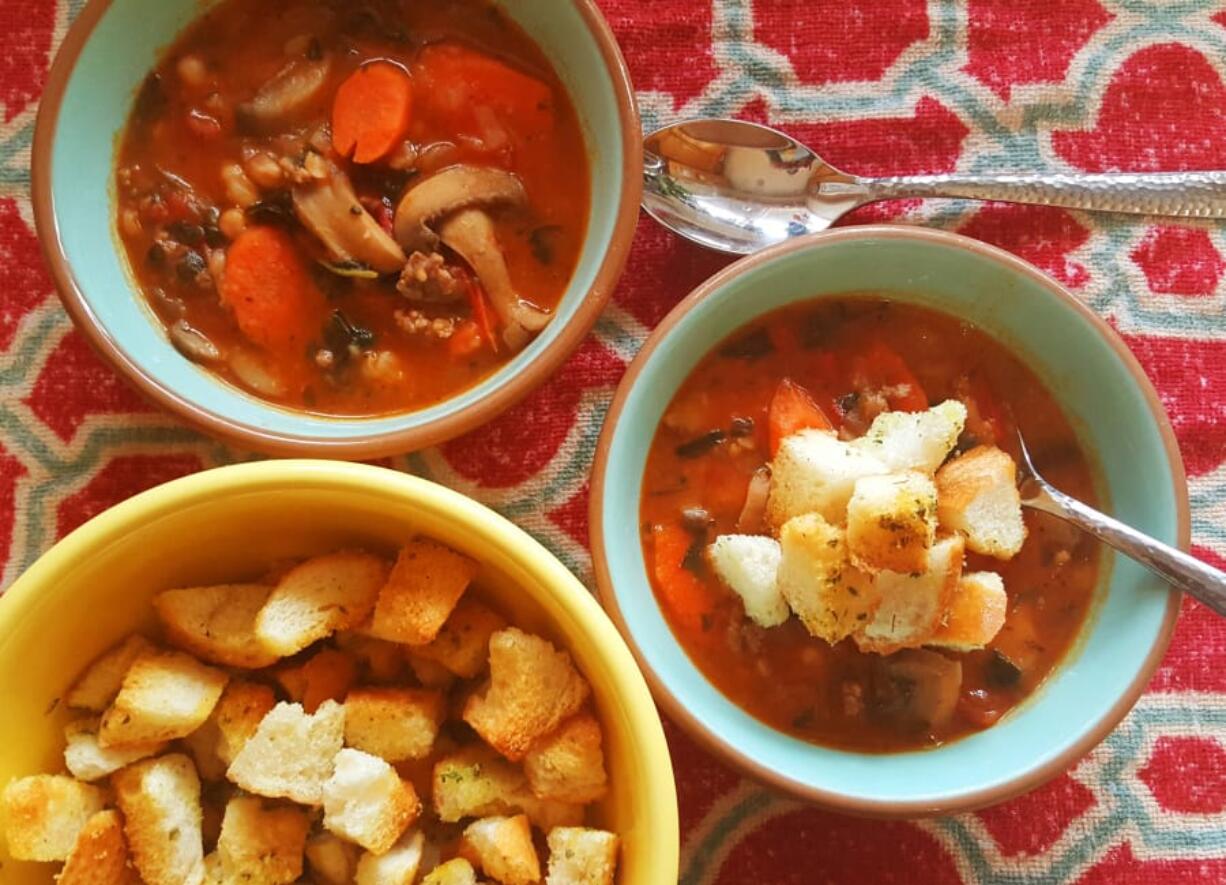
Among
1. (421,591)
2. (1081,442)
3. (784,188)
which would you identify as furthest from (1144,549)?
(421,591)

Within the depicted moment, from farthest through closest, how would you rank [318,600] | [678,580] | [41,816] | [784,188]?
1. [784,188]
2. [678,580]
3. [318,600]
4. [41,816]

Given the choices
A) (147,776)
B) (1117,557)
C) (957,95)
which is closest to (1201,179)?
(957,95)

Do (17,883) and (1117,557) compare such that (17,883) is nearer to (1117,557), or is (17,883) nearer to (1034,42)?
(1117,557)

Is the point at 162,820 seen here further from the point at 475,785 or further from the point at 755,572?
the point at 755,572

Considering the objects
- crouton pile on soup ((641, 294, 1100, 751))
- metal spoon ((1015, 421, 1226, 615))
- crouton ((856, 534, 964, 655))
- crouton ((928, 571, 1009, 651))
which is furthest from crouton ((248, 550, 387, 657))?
metal spoon ((1015, 421, 1226, 615))

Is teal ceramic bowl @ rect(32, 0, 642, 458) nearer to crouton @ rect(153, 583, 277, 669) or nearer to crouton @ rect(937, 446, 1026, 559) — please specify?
crouton @ rect(153, 583, 277, 669)

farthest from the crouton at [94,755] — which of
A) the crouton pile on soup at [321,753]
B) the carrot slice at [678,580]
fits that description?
the carrot slice at [678,580]

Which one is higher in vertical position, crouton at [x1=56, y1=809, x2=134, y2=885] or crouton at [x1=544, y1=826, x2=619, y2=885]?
crouton at [x1=544, y1=826, x2=619, y2=885]
